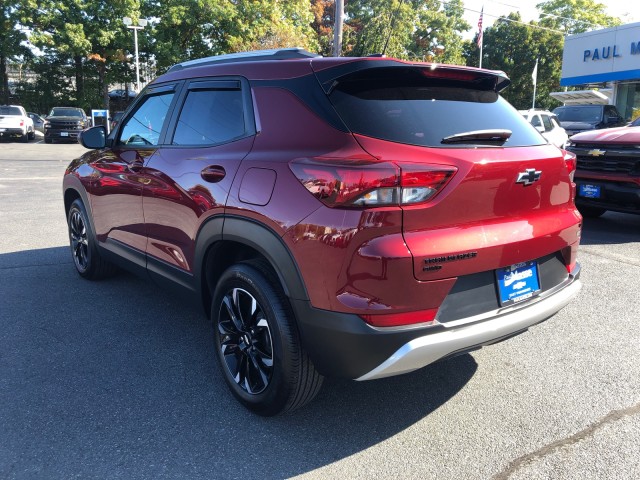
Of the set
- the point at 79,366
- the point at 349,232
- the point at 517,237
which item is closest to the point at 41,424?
the point at 79,366

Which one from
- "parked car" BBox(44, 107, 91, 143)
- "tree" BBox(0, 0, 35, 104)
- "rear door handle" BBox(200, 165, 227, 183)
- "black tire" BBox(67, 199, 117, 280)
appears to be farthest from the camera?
"tree" BBox(0, 0, 35, 104)

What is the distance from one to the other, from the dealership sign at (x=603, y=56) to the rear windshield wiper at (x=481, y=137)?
2667 cm

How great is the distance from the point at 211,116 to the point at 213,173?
1.55 feet

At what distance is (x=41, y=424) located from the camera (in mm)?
2711

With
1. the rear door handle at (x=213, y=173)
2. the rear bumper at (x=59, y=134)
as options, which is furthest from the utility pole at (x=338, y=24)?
the rear bumper at (x=59, y=134)

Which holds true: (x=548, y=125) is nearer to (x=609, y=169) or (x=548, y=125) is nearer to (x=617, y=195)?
(x=609, y=169)

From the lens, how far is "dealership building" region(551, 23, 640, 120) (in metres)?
25.3

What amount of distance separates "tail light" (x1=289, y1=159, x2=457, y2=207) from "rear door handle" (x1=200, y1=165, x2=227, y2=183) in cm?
72

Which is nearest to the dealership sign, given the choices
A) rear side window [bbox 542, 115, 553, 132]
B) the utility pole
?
rear side window [bbox 542, 115, 553, 132]

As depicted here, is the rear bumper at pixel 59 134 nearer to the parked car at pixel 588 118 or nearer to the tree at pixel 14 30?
the tree at pixel 14 30

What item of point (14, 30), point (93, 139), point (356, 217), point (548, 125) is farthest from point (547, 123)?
point (14, 30)

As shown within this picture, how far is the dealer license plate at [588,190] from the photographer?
6.79 metres

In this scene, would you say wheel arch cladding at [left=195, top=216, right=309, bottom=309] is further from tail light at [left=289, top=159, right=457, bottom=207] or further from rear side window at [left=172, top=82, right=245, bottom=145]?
rear side window at [left=172, top=82, right=245, bottom=145]

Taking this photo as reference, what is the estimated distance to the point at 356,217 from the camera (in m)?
2.23
